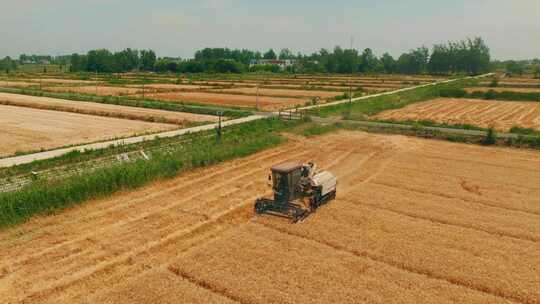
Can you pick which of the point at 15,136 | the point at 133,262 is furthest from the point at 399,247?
the point at 15,136

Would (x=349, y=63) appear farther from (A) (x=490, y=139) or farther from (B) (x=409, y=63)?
(A) (x=490, y=139)

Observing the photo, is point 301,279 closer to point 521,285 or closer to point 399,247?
point 399,247

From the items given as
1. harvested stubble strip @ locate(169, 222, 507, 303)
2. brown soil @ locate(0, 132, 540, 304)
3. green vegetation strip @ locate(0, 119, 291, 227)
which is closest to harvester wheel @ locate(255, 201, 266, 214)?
brown soil @ locate(0, 132, 540, 304)

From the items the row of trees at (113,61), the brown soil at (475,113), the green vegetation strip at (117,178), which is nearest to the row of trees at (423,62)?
the row of trees at (113,61)

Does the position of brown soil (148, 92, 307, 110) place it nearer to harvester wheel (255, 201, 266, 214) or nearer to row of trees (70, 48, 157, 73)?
harvester wheel (255, 201, 266, 214)

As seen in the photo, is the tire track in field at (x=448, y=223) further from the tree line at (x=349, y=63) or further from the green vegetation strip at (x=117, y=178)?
the tree line at (x=349, y=63)

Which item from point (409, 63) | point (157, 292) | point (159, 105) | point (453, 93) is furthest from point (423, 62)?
point (157, 292)
